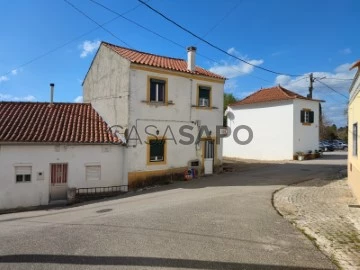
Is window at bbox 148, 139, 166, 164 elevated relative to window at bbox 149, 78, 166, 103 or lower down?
lower down

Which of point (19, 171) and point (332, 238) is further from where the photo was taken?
point (19, 171)

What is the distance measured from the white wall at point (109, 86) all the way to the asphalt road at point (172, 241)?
277 inches

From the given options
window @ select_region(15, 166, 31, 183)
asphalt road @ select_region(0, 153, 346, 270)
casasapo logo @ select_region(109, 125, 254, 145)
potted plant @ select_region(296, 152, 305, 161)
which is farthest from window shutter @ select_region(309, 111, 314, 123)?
window @ select_region(15, 166, 31, 183)

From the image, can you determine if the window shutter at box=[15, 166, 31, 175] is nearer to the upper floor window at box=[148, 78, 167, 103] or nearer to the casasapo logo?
the casasapo logo

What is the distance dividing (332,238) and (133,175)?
1151 cm

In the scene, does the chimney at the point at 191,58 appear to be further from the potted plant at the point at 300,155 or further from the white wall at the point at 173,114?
the potted plant at the point at 300,155

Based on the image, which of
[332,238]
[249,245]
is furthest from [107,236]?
[332,238]

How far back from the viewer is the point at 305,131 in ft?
98.9

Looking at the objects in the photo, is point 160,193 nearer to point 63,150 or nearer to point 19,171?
point 63,150

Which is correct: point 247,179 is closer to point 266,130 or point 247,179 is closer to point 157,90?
point 157,90

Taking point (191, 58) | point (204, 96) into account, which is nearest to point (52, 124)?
point (191, 58)

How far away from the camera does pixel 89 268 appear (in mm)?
5816

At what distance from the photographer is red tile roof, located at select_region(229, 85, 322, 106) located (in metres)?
29.6

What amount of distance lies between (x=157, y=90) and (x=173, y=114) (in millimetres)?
1680
